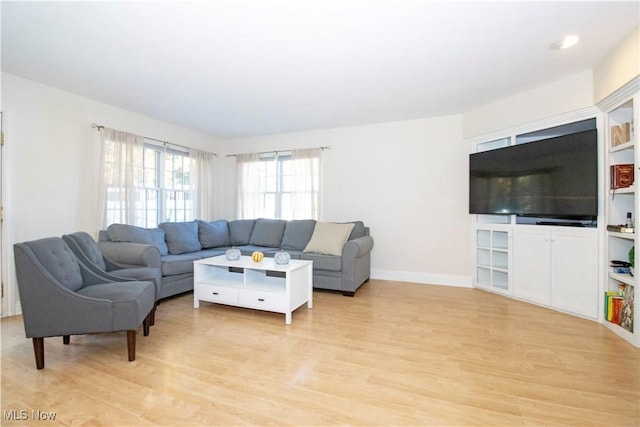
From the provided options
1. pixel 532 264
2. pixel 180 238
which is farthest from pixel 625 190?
pixel 180 238

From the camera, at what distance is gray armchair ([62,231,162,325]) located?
8.29 feet

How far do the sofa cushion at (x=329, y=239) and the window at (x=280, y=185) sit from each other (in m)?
0.79

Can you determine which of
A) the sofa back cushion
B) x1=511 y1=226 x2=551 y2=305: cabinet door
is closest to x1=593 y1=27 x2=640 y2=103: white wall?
x1=511 y1=226 x2=551 y2=305: cabinet door

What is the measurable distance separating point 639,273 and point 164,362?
12.2ft

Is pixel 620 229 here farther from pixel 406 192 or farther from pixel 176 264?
pixel 176 264

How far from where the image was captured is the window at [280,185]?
502cm

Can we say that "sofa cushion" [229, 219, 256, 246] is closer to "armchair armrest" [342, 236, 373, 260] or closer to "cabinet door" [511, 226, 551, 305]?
"armchair armrest" [342, 236, 373, 260]

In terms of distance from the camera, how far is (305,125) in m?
4.77

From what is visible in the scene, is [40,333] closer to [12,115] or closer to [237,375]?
[237,375]

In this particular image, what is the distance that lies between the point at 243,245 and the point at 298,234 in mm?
996

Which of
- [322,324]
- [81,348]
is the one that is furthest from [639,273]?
[81,348]

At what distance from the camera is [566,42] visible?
238 cm
